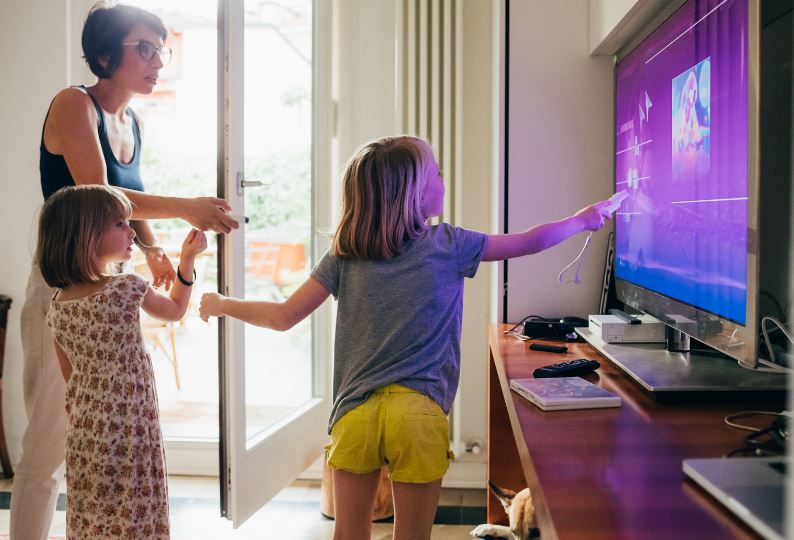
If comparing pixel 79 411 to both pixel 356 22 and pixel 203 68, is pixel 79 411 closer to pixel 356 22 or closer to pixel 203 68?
pixel 356 22

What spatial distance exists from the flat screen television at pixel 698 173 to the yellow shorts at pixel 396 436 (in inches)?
21.3

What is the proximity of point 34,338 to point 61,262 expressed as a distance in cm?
24

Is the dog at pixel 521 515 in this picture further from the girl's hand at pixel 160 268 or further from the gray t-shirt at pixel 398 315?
the girl's hand at pixel 160 268

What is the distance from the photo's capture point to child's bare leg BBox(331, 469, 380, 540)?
1573mm

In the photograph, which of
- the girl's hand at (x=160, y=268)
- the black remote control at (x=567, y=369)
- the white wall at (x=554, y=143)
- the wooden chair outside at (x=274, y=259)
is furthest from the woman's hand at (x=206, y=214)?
the white wall at (x=554, y=143)

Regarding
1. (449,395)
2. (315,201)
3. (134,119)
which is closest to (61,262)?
(134,119)

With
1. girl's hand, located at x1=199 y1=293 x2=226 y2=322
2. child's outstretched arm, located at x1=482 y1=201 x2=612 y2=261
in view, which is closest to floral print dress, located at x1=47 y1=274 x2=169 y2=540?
girl's hand, located at x1=199 y1=293 x2=226 y2=322

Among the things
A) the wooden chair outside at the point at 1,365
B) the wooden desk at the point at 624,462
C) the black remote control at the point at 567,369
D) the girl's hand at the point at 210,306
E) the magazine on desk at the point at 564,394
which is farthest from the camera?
the wooden chair outside at the point at 1,365

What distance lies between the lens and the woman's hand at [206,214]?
72.0 inches

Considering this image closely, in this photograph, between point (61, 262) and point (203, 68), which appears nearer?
point (61, 262)

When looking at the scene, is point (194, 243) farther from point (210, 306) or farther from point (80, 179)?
point (80, 179)

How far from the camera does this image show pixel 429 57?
286cm

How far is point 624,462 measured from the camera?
3.12 feet

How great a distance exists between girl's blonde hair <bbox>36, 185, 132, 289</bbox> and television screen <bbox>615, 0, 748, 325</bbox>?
123cm
